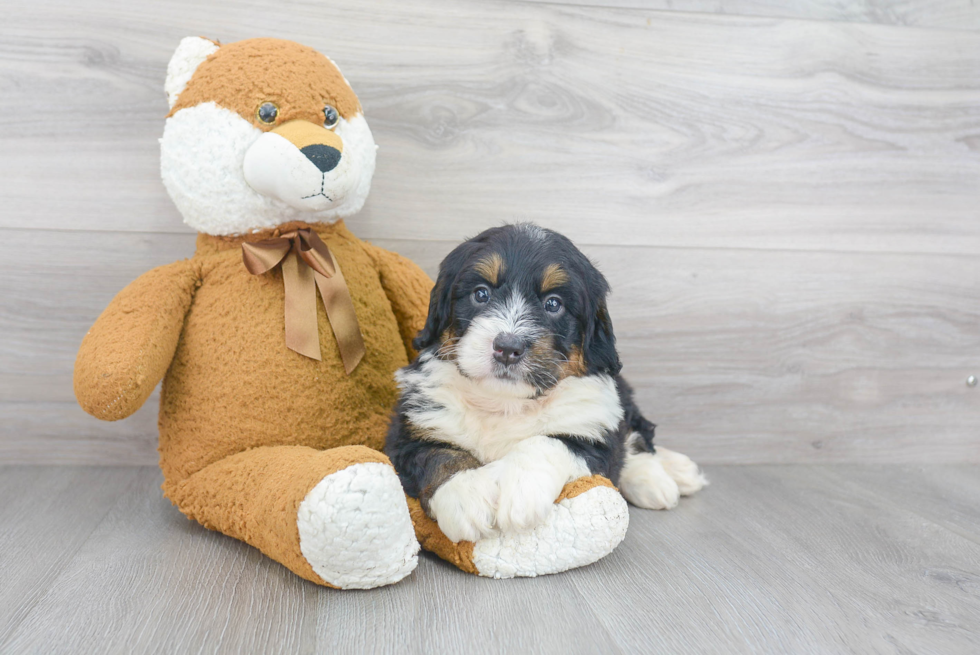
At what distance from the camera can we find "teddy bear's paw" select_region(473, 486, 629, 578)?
1.37 metres

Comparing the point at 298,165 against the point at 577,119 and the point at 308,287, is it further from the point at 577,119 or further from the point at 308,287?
the point at 577,119

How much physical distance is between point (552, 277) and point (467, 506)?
476mm

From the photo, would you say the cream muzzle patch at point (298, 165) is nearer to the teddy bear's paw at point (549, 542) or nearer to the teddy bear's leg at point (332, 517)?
the teddy bear's leg at point (332, 517)

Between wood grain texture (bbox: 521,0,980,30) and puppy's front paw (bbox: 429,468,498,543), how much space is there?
1434mm

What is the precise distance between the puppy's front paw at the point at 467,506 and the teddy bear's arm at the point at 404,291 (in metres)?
0.55

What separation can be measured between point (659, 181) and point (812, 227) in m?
0.53

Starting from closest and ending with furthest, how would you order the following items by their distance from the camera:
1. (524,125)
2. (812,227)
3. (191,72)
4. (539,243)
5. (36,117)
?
(539,243) → (191,72) → (36,117) → (524,125) → (812,227)

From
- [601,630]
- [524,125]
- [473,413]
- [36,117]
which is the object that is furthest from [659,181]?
[36,117]

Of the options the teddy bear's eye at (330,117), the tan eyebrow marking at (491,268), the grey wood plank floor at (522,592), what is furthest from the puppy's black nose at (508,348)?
the teddy bear's eye at (330,117)

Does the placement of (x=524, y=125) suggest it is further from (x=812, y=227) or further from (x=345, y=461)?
(x=345, y=461)

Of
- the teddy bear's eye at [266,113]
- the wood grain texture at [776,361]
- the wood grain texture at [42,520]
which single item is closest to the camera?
the wood grain texture at [42,520]

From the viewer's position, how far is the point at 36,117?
191 centimetres

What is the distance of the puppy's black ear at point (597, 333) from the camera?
1.50 metres

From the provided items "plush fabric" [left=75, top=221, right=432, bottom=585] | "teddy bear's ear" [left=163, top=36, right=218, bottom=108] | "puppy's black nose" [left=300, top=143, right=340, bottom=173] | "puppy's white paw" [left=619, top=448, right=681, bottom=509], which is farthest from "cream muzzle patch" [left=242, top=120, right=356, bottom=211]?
"puppy's white paw" [left=619, top=448, right=681, bottom=509]
